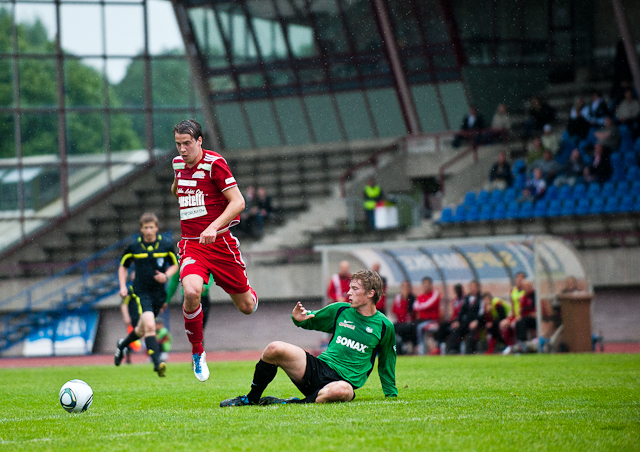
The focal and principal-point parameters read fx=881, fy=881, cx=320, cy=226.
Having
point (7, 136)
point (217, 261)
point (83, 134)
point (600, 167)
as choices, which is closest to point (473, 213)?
point (600, 167)

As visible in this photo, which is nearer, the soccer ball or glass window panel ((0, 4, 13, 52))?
the soccer ball

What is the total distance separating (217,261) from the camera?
7.84 metres

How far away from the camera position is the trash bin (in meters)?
16.3

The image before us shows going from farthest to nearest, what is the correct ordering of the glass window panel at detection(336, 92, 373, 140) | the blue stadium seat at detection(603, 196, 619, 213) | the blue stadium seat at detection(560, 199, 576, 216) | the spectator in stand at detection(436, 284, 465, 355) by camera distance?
the glass window panel at detection(336, 92, 373, 140), the blue stadium seat at detection(560, 199, 576, 216), the blue stadium seat at detection(603, 196, 619, 213), the spectator in stand at detection(436, 284, 465, 355)

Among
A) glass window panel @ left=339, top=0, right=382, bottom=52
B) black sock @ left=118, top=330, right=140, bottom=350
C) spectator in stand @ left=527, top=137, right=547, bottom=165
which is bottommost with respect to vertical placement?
black sock @ left=118, top=330, right=140, bottom=350

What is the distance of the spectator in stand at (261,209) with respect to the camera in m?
26.7

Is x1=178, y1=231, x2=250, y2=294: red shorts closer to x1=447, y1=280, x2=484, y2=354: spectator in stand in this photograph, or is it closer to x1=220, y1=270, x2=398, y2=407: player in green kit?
x1=220, y1=270, x2=398, y2=407: player in green kit

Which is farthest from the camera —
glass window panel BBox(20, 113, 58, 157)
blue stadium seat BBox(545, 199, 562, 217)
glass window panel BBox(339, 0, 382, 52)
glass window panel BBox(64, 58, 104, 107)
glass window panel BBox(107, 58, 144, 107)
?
glass window panel BBox(107, 58, 144, 107)

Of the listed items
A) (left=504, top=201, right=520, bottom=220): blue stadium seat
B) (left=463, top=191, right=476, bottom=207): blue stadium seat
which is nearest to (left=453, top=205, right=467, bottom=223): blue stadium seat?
(left=463, top=191, right=476, bottom=207): blue stadium seat

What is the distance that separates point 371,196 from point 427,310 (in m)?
7.72

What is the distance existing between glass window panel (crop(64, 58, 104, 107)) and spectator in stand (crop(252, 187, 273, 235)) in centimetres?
723

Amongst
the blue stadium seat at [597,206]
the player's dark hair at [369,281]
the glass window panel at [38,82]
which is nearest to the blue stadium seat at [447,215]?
the blue stadium seat at [597,206]

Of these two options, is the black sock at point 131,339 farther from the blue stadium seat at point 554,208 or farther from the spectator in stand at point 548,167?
the spectator in stand at point 548,167

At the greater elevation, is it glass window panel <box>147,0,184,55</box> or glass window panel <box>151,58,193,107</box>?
glass window panel <box>147,0,184,55</box>
